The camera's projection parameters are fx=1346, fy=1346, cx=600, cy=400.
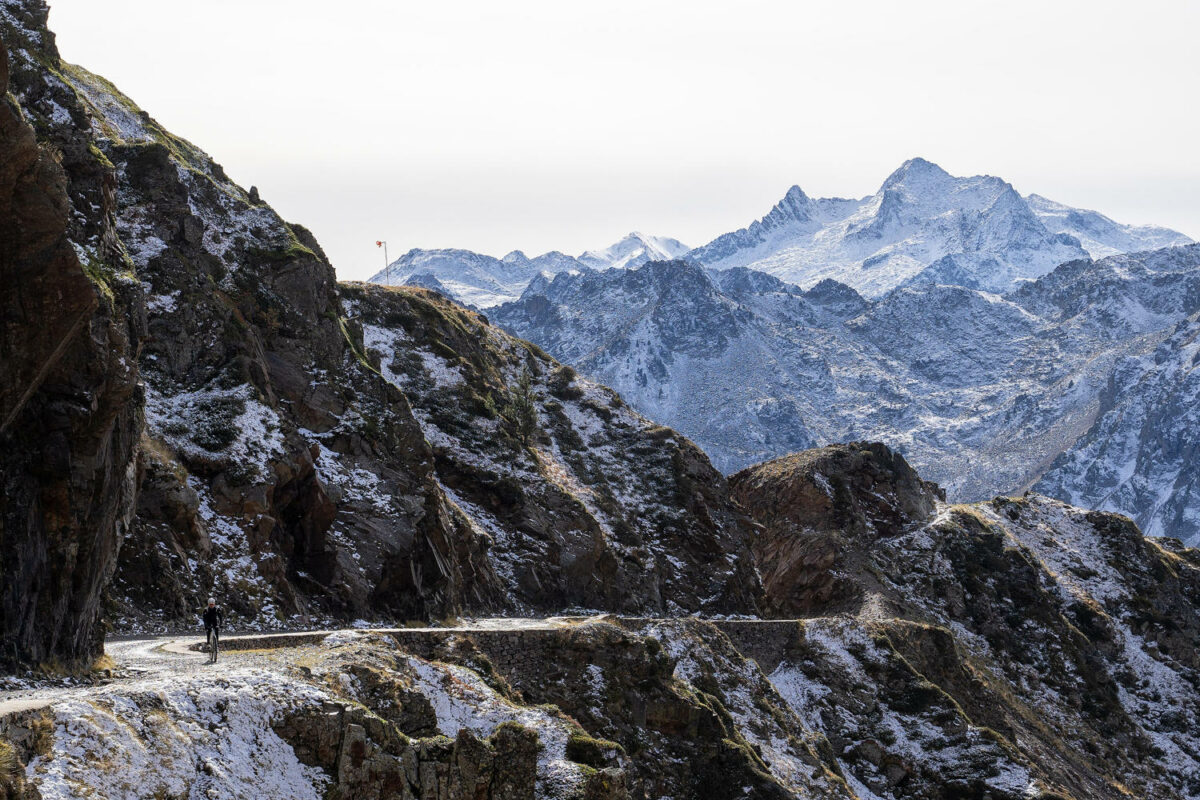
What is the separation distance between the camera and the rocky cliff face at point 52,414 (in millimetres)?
29438

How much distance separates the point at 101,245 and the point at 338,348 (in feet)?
82.1

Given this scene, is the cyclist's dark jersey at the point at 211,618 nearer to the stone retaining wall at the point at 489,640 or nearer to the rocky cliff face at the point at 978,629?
the stone retaining wall at the point at 489,640

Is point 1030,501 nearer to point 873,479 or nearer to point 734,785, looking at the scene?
point 873,479

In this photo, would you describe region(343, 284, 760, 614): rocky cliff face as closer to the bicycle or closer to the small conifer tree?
the small conifer tree

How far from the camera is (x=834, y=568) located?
3880 inches

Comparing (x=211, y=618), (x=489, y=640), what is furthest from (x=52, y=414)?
(x=489, y=640)

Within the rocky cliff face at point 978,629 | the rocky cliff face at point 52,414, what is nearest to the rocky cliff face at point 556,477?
the rocky cliff face at point 978,629

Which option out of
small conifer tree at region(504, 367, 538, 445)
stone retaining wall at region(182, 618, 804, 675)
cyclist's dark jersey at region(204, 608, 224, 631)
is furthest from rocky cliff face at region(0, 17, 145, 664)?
small conifer tree at region(504, 367, 538, 445)

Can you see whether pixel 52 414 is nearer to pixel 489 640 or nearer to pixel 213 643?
pixel 213 643

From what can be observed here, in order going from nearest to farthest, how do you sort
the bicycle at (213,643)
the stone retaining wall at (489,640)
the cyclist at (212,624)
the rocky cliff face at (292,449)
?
the bicycle at (213,643)
the cyclist at (212,624)
the stone retaining wall at (489,640)
the rocky cliff face at (292,449)

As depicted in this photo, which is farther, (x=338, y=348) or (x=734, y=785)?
(x=338, y=348)

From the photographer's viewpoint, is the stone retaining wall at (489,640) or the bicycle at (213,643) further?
the stone retaining wall at (489,640)

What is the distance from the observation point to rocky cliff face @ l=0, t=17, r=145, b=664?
1159 inches

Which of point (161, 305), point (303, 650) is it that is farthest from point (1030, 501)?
point (303, 650)
